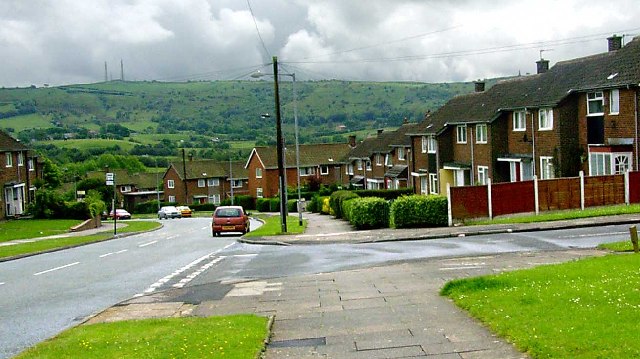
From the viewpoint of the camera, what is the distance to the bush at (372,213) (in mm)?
34125

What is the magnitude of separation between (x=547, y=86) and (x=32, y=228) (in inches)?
1333

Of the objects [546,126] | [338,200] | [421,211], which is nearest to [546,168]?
[546,126]

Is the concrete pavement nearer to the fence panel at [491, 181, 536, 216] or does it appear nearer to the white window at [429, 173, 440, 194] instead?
the fence panel at [491, 181, 536, 216]

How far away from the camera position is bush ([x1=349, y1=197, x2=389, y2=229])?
3412cm

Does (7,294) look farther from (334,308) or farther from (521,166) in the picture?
(521,166)

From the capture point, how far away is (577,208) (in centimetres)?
3244

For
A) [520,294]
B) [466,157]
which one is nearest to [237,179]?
[466,157]

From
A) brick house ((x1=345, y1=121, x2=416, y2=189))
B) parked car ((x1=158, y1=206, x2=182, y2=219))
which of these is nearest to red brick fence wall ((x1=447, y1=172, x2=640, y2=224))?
brick house ((x1=345, y1=121, x2=416, y2=189))

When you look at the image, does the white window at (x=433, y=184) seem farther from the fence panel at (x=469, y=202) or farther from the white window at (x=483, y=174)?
the fence panel at (x=469, y=202)

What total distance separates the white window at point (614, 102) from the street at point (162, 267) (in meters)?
11.4

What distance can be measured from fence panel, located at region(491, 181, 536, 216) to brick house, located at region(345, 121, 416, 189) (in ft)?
106

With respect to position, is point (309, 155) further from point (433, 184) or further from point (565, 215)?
point (565, 215)

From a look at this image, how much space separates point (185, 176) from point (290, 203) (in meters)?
32.3

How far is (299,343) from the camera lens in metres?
10.3
